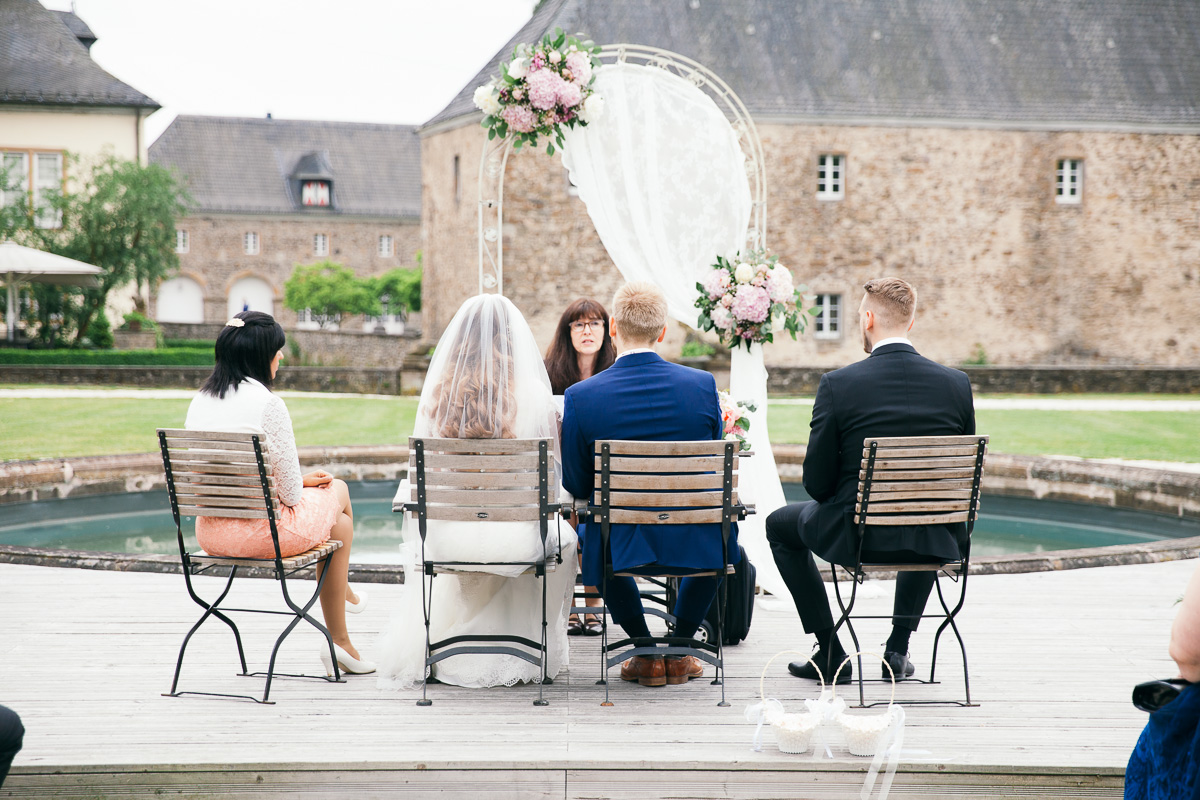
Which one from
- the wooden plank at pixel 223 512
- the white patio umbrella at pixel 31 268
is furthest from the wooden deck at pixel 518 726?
the white patio umbrella at pixel 31 268

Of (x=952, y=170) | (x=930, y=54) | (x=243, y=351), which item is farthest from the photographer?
(x=930, y=54)

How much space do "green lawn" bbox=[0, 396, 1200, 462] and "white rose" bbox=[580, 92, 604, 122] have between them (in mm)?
7339

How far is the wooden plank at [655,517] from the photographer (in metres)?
3.92

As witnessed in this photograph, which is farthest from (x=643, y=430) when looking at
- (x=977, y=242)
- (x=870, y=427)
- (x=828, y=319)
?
(x=977, y=242)

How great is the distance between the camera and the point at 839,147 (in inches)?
993

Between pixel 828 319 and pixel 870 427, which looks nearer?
pixel 870 427

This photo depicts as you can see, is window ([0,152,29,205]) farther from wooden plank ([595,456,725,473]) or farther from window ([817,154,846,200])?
wooden plank ([595,456,725,473])

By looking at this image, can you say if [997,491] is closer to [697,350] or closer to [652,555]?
[652,555]

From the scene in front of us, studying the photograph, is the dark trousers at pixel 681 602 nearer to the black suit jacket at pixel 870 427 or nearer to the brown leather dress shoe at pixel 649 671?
the brown leather dress shoe at pixel 649 671

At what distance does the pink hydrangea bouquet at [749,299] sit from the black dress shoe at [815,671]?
78.4 inches

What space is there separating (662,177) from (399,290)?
1303 inches

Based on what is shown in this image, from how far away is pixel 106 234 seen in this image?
26.4m

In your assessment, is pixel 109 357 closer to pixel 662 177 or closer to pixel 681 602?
pixel 662 177

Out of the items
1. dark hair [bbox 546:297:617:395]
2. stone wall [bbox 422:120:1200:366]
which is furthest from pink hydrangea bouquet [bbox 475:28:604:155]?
stone wall [bbox 422:120:1200:366]
